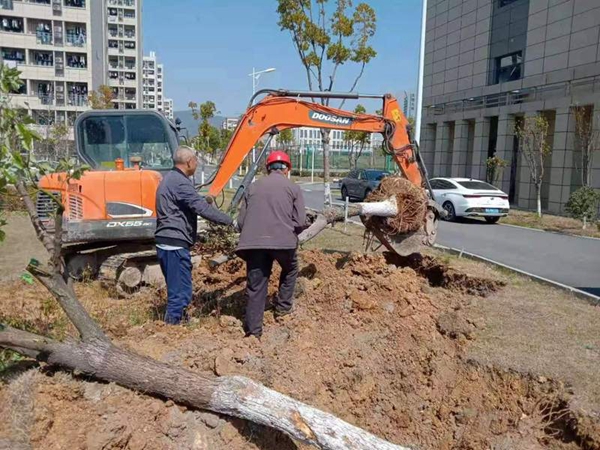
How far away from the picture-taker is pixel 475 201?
1756 cm

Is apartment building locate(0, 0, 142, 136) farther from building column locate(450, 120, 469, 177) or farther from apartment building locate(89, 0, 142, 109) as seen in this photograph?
building column locate(450, 120, 469, 177)

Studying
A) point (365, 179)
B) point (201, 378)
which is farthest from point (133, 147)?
point (365, 179)

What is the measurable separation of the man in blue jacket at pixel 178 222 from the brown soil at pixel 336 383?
1.20 ft

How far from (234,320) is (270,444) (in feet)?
5.32

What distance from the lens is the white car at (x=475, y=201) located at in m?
17.6

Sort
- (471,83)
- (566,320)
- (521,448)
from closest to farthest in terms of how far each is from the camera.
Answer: (521,448) < (566,320) < (471,83)

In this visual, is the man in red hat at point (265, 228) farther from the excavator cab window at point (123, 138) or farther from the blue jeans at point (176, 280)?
the excavator cab window at point (123, 138)

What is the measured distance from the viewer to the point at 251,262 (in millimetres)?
5203

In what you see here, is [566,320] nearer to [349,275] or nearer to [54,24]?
[349,275]

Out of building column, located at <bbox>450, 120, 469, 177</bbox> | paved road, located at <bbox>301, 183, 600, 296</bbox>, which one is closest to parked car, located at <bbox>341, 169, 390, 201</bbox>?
building column, located at <bbox>450, 120, 469, 177</bbox>

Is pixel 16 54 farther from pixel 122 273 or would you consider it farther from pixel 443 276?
pixel 443 276

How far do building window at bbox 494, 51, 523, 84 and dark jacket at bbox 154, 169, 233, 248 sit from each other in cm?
2265

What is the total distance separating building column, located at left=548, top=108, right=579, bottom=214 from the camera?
20906 mm

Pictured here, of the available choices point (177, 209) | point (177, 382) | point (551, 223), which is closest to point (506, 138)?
point (551, 223)
